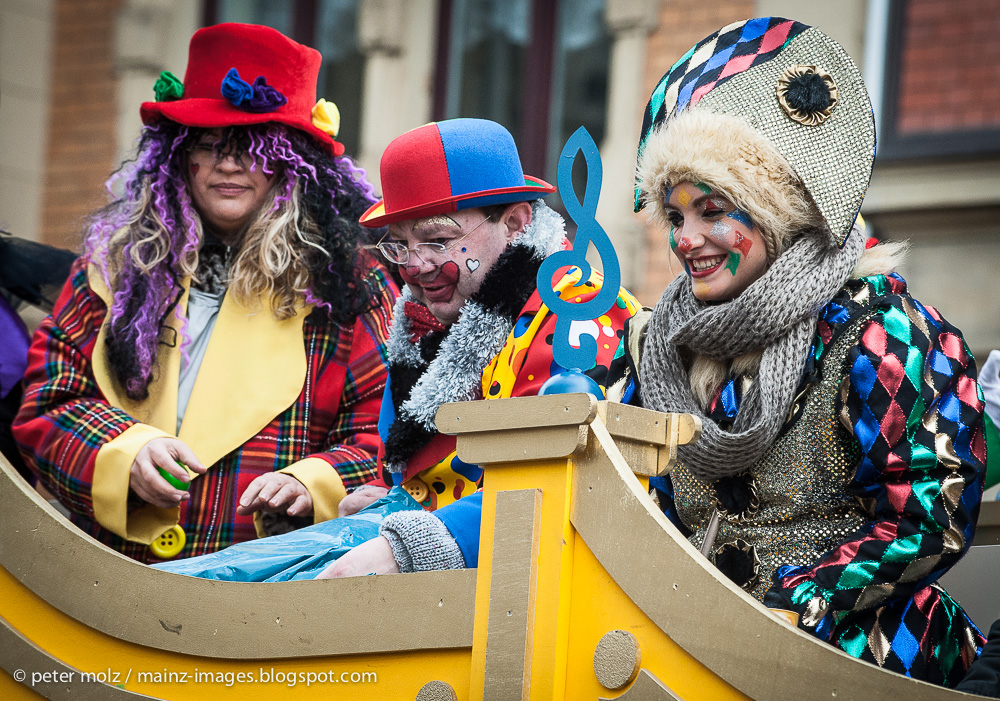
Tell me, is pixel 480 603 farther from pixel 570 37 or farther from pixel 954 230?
pixel 570 37

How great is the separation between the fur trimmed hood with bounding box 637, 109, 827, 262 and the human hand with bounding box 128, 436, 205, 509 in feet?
4.61

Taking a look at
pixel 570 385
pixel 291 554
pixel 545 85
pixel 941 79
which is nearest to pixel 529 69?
pixel 545 85

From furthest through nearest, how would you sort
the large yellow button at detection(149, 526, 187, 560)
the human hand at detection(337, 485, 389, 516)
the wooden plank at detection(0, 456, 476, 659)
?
the large yellow button at detection(149, 526, 187, 560), the human hand at detection(337, 485, 389, 516), the wooden plank at detection(0, 456, 476, 659)

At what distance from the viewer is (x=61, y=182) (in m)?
7.91

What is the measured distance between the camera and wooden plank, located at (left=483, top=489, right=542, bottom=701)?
1.95 m

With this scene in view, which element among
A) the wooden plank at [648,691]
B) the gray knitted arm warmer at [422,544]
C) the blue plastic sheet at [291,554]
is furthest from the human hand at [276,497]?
the wooden plank at [648,691]

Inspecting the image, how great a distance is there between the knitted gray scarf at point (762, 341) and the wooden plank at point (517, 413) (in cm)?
46

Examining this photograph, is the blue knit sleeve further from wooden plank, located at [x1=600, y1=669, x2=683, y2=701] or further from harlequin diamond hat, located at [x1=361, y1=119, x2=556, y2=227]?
harlequin diamond hat, located at [x1=361, y1=119, x2=556, y2=227]

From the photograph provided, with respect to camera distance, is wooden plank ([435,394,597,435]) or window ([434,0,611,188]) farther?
window ([434,0,611,188])

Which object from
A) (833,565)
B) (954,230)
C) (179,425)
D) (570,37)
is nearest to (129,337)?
(179,425)

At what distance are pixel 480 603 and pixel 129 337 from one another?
1.65 metres

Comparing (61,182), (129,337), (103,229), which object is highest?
(61,182)

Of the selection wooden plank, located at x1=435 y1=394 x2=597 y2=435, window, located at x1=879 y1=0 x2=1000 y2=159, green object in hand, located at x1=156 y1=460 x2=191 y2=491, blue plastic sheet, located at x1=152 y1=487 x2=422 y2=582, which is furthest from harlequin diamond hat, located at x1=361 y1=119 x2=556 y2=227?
window, located at x1=879 y1=0 x2=1000 y2=159

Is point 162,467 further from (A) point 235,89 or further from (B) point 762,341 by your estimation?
(B) point 762,341
